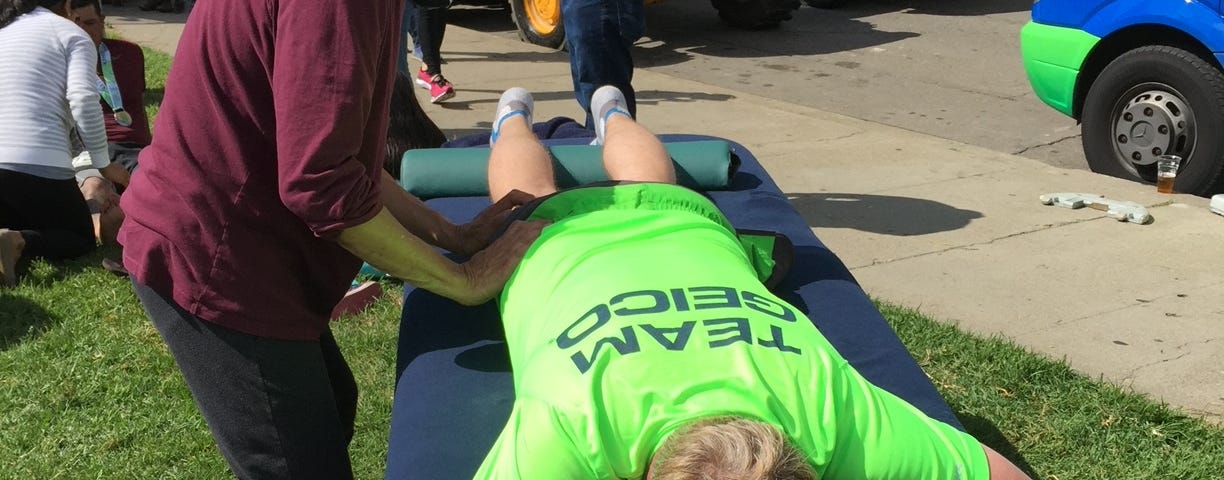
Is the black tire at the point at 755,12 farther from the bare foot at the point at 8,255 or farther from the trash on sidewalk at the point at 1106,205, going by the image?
the bare foot at the point at 8,255

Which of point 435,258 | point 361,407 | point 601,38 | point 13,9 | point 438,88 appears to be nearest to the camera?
point 435,258

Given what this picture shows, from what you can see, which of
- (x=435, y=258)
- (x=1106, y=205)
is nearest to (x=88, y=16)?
(x=435, y=258)

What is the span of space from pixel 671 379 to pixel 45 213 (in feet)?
12.8

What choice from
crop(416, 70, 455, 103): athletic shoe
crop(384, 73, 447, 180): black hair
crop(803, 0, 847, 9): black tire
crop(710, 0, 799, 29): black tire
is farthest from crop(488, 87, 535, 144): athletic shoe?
crop(803, 0, 847, 9): black tire

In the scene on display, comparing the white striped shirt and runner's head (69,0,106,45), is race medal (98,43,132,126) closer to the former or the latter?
runner's head (69,0,106,45)

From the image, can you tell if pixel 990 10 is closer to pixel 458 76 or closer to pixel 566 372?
pixel 458 76

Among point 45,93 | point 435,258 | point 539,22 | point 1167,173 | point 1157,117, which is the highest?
point 435,258

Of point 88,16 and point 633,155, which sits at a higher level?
point 633,155

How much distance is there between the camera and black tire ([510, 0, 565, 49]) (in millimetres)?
10023

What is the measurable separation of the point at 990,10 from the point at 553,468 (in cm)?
1074

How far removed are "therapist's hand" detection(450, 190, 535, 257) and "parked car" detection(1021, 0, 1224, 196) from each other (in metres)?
3.77

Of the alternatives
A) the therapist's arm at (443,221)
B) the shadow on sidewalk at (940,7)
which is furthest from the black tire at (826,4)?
the therapist's arm at (443,221)

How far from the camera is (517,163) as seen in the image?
347 cm

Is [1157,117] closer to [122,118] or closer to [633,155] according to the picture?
[633,155]
